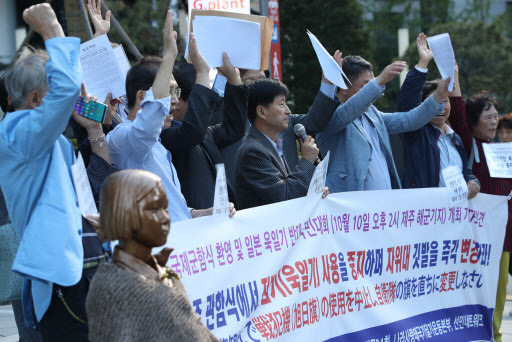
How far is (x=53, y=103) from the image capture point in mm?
2600

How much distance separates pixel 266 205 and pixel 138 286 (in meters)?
1.83

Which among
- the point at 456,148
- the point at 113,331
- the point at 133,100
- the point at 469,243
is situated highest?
the point at 133,100

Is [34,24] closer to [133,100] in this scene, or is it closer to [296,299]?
[133,100]

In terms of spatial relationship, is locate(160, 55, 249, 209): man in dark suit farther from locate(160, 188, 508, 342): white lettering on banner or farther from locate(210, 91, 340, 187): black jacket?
locate(210, 91, 340, 187): black jacket

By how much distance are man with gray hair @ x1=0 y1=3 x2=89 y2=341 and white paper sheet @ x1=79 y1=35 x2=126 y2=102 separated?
1122mm

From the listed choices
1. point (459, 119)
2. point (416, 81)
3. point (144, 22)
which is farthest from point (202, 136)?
point (144, 22)

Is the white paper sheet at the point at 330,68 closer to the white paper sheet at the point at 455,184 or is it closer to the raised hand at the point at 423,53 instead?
the raised hand at the point at 423,53

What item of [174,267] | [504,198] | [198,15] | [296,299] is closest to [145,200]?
[174,267]

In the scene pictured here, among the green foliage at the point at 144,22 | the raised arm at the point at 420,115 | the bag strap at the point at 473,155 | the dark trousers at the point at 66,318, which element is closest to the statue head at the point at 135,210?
the dark trousers at the point at 66,318

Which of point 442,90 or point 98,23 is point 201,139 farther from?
point 442,90

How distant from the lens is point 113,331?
2111 millimetres

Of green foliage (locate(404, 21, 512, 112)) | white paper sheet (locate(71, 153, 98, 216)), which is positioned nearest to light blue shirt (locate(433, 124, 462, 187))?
white paper sheet (locate(71, 153, 98, 216))

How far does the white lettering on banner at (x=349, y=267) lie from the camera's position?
362 centimetres

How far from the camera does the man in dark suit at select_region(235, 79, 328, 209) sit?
414cm
